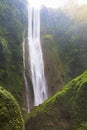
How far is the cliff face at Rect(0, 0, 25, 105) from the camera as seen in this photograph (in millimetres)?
19906

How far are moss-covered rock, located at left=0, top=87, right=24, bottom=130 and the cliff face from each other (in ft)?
37.1

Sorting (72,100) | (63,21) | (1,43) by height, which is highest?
(63,21)

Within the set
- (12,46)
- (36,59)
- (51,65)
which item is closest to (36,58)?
(36,59)

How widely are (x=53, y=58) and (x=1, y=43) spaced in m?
6.64

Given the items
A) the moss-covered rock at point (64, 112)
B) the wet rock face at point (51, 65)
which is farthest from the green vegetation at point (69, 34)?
the moss-covered rock at point (64, 112)

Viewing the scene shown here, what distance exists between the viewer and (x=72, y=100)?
521 inches

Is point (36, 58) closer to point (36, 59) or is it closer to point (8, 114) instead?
point (36, 59)

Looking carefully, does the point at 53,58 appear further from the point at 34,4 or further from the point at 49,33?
the point at 34,4

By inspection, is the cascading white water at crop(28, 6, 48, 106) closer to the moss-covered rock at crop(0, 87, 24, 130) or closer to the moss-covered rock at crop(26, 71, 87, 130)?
the moss-covered rock at crop(26, 71, 87, 130)

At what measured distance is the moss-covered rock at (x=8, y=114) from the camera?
763 cm

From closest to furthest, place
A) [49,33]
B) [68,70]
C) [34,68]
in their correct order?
[34,68] < [68,70] < [49,33]

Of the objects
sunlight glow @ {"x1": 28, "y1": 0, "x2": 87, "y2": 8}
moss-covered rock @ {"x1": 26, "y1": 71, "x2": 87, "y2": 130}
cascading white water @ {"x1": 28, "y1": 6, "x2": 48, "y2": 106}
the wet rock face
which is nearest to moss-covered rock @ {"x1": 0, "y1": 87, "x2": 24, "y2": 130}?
moss-covered rock @ {"x1": 26, "y1": 71, "x2": 87, "y2": 130}

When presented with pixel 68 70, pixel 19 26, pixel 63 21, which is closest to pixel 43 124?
pixel 68 70

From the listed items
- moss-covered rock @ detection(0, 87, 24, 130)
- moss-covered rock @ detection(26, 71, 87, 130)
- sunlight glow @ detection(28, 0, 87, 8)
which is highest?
sunlight glow @ detection(28, 0, 87, 8)
